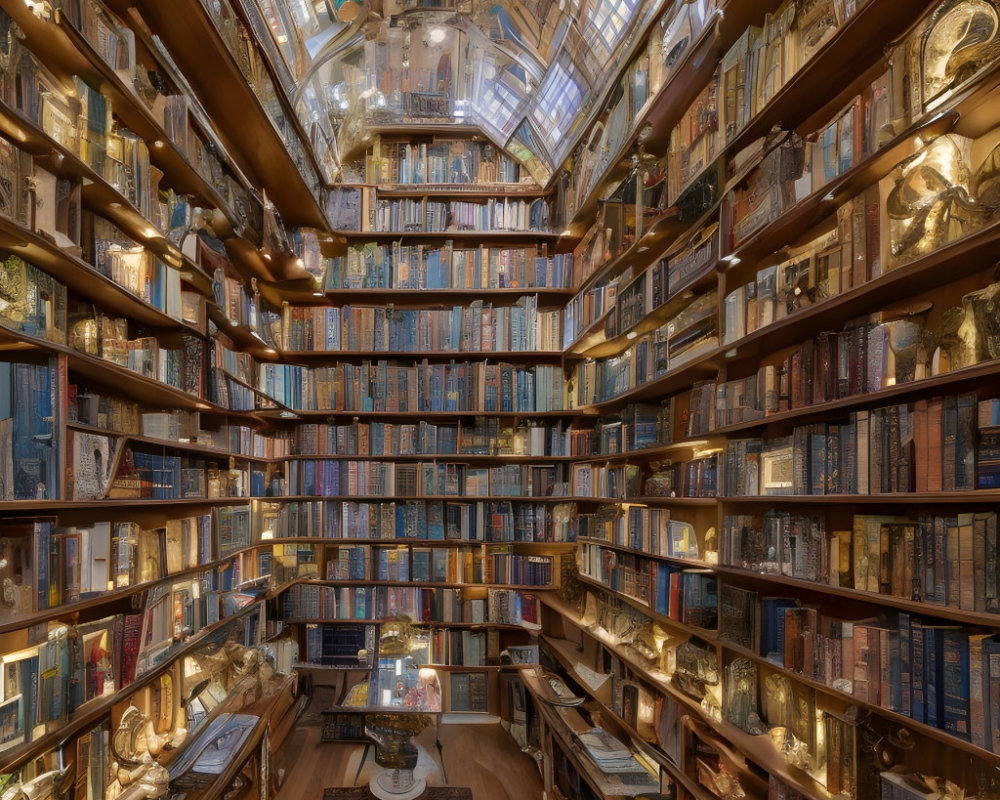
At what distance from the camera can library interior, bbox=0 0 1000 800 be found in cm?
143

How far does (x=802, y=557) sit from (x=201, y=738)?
90.2 inches

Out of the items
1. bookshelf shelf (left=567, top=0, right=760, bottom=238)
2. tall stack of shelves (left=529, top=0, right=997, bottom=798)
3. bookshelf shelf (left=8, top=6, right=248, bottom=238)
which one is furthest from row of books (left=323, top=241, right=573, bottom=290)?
bookshelf shelf (left=8, top=6, right=248, bottom=238)

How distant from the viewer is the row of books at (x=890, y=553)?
47.7 inches

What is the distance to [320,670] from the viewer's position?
4195 mm

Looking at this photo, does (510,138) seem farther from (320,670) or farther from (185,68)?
(320,670)

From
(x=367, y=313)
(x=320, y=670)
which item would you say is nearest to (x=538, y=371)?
(x=367, y=313)

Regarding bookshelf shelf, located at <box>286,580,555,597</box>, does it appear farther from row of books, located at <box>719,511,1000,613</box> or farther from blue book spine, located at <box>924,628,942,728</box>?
blue book spine, located at <box>924,628,942,728</box>

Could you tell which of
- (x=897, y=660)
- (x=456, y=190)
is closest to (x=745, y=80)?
(x=897, y=660)

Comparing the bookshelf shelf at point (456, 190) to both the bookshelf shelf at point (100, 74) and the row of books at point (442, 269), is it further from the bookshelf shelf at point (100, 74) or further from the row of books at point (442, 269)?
the bookshelf shelf at point (100, 74)

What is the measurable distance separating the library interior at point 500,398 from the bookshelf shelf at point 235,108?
0.02 metres

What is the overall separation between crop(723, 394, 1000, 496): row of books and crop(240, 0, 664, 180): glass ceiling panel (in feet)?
6.65

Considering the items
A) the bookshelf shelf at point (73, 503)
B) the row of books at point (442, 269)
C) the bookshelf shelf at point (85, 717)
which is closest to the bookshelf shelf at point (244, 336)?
the row of books at point (442, 269)

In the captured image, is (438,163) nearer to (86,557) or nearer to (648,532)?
(648,532)

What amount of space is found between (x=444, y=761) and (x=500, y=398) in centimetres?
213
